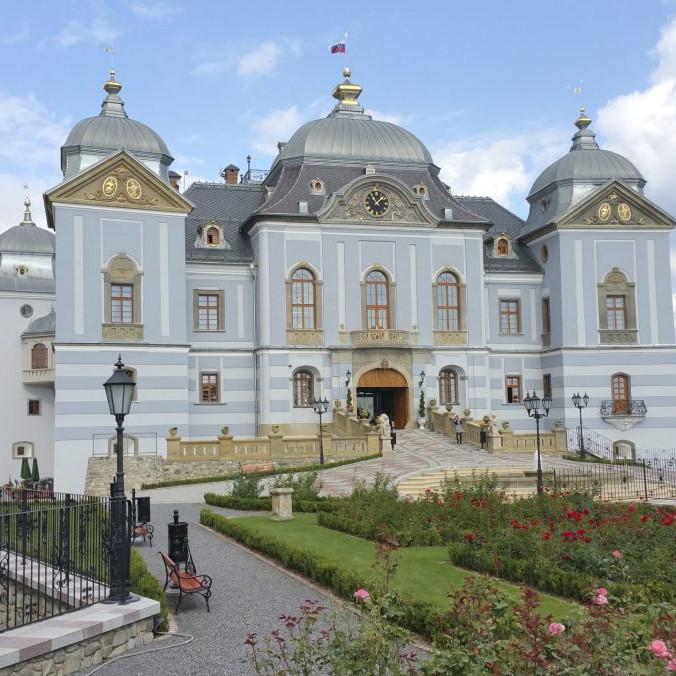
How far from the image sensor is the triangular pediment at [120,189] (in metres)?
35.0

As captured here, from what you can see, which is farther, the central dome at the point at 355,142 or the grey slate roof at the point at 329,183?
the central dome at the point at 355,142

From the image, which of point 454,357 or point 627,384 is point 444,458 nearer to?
point 454,357

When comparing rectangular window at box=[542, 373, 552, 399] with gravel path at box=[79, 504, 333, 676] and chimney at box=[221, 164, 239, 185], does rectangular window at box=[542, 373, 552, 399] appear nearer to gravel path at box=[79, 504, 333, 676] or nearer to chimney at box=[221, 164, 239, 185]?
chimney at box=[221, 164, 239, 185]

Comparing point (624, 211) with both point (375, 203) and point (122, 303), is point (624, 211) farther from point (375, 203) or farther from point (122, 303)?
point (122, 303)

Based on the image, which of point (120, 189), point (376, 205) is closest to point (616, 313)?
point (376, 205)

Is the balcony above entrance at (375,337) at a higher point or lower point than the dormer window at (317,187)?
lower

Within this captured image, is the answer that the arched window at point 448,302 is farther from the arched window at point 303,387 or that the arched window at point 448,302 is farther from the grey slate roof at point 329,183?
the arched window at point 303,387

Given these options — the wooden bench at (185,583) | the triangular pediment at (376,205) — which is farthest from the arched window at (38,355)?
the wooden bench at (185,583)

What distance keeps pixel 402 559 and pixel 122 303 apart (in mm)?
23892

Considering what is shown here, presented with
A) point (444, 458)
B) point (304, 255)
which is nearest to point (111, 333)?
point (304, 255)

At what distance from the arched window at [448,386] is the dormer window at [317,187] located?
32.0 ft

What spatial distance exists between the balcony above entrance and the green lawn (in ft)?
59.5

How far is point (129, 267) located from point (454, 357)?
14586 millimetres

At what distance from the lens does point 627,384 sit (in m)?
40.7
